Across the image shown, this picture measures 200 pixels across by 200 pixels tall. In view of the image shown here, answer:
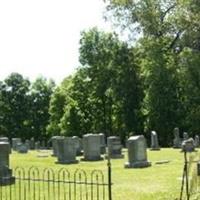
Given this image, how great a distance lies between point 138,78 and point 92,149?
29751 mm

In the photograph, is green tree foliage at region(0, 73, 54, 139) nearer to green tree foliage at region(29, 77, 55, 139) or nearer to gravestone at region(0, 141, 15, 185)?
green tree foliage at region(29, 77, 55, 139)

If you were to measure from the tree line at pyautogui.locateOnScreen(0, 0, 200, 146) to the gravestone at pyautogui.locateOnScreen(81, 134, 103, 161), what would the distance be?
48.5ft

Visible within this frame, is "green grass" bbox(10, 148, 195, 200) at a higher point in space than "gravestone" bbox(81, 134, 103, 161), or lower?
lower

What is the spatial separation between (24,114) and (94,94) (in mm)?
21218

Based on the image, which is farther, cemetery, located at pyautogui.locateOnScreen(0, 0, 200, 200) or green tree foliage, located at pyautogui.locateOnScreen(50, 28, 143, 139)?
green tree foliage, located at pyautogui.locateOnScreen(50, 28, 143, 139)

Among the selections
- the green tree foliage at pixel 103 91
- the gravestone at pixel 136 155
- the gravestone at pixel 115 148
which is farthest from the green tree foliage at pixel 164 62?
the gravestone at pixel 136 155

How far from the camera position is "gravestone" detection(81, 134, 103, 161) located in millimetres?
26938

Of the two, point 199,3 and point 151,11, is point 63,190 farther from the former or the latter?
point 151,11

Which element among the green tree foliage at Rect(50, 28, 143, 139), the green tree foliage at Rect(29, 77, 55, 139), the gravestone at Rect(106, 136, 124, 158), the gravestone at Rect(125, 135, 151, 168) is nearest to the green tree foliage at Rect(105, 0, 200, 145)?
the green tree foliage at Rect(50, 28, 143, 139)

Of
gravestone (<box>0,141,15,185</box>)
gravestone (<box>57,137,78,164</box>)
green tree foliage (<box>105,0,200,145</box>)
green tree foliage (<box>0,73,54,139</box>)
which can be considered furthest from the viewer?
green tree foliage (<box>0,73,54,139</box>)

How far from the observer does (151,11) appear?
4522cm

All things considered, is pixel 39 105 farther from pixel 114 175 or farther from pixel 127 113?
pixel 114 175

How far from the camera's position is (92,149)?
27125mm

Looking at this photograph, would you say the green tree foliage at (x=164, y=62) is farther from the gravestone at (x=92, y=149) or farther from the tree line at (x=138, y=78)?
the gravestone at (x=92, y=149)
